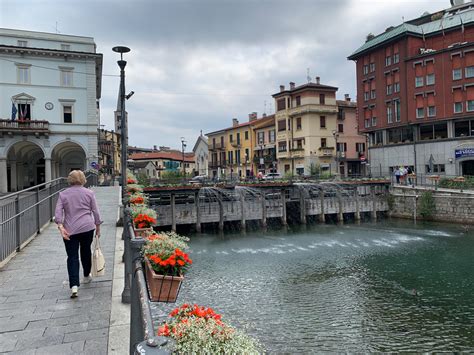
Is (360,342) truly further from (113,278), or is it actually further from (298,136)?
(298,136)

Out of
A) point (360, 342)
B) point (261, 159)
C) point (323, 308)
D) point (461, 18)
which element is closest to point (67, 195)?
point (360, 342)

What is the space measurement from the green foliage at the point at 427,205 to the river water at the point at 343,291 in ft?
26.8

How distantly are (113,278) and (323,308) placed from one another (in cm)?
852

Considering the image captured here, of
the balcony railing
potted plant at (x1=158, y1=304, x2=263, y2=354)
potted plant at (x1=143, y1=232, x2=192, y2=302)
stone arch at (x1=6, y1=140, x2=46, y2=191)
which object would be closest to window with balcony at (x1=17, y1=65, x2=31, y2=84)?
the balcony railing

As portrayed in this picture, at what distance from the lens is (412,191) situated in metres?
37.0

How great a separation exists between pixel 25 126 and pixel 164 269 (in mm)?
36723

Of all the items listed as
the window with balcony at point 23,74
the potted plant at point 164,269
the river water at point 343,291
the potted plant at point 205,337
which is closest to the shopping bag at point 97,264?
the potted plant at point 164,269

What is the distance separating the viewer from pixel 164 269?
4973mm

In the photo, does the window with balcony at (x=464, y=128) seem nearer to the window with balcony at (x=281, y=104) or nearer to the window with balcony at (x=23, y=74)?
the window with balcony at (x=281, y=104)

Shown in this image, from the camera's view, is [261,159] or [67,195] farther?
[261,159]

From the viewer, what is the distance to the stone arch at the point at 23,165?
38406 millimetres

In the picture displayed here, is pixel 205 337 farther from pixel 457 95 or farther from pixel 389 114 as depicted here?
pixel 389 114

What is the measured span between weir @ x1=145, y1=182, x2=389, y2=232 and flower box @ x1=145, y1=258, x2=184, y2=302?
2601cm

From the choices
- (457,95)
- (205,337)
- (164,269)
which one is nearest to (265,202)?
(457,95)
